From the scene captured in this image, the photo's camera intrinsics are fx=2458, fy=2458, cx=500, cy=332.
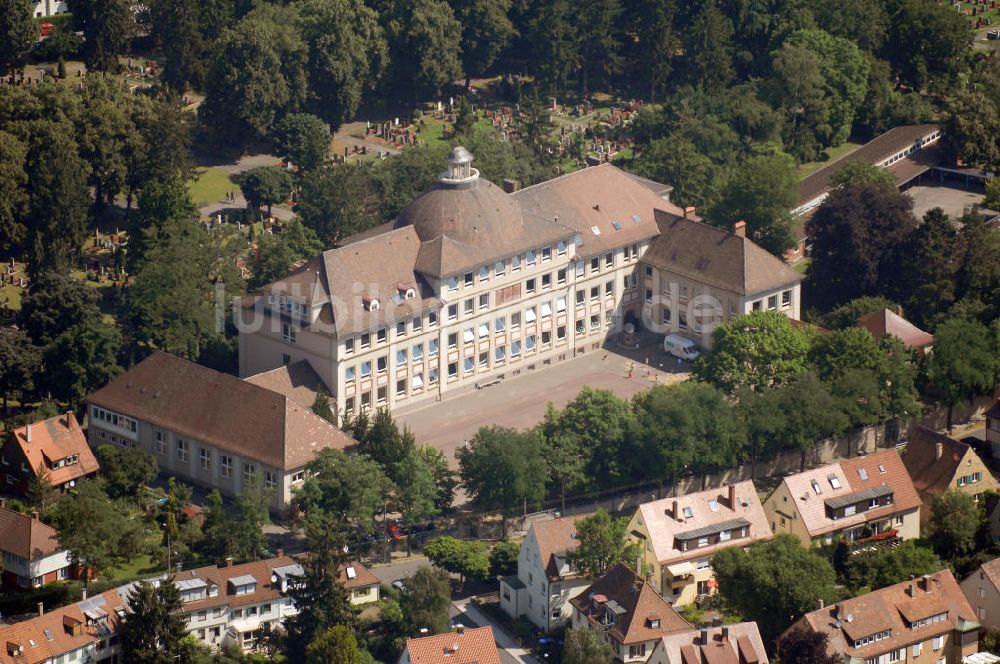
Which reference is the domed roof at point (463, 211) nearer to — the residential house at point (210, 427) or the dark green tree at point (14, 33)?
the residential house at point (210, 427)

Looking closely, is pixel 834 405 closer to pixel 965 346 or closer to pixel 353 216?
pixel 965 346

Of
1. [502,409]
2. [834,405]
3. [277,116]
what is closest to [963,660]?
[834,405]

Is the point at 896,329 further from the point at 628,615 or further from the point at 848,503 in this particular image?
the point at 628,615

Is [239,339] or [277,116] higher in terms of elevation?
[277,116]

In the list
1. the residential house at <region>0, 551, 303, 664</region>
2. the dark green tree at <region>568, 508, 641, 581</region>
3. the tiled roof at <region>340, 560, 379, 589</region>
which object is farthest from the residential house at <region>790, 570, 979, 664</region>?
the residential house at <region>0, 551, 303, 664</region>

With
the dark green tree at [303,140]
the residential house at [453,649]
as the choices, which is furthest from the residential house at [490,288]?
the residential house at [453,649]

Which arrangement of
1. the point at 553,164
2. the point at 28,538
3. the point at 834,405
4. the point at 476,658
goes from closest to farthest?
the point at 476,658 → the point at 28,538 → the point at 834,405 → the point at 553,164

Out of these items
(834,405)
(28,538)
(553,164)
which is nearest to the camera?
(28,538)
